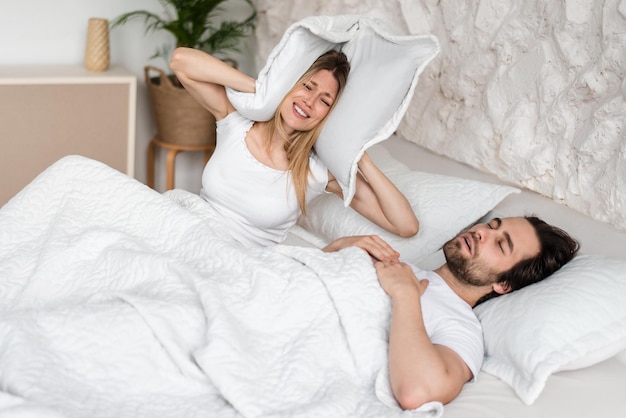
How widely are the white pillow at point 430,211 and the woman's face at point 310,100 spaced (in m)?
0.31

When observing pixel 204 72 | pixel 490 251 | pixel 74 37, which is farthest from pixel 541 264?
pixel 74 37

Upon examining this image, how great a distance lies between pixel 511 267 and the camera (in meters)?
1.57

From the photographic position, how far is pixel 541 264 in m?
1.58

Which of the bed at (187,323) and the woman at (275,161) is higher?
the woman at (275,161)

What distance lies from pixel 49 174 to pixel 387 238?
88cm

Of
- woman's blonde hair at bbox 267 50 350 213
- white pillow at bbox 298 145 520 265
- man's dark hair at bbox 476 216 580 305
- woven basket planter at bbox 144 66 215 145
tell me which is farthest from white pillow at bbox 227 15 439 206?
woven basket planter at bbox 144 66 215 145

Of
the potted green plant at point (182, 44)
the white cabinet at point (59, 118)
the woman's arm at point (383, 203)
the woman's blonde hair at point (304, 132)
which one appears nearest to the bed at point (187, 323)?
the woman's arm at point (383, 203)

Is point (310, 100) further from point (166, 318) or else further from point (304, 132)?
point (166, 318)

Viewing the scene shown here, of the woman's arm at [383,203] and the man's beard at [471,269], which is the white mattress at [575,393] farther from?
the woman's arm at [383,203]

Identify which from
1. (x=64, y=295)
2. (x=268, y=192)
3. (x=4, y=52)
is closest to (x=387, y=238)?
(x=268, y=192)

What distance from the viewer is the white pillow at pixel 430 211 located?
189 cm

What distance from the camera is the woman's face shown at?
1.87m

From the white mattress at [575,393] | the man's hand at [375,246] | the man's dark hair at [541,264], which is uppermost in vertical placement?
the man's dark hair at [541,264]

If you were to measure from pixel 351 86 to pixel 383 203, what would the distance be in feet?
1.02
